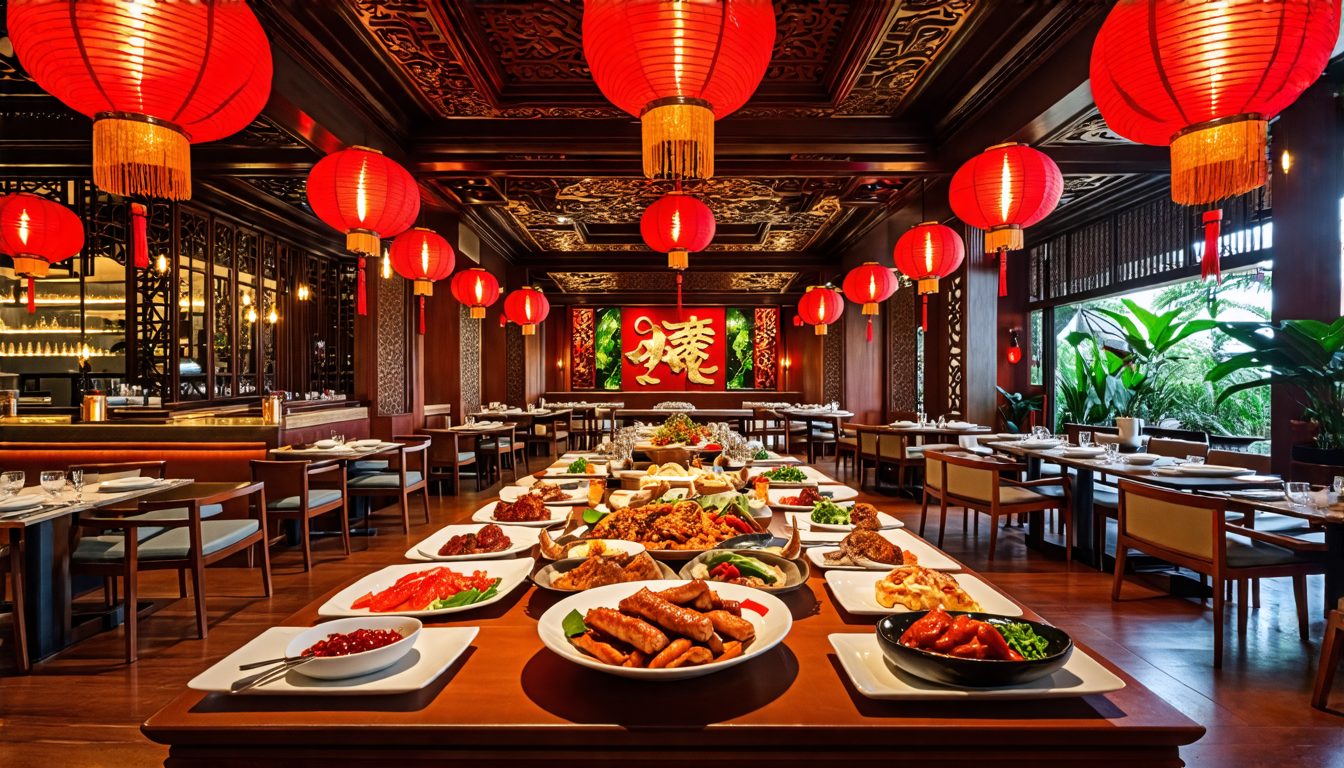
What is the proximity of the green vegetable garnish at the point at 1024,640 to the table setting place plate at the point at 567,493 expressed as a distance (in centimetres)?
143

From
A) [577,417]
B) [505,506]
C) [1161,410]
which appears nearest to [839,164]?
[1161,410]

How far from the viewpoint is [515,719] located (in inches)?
33.2

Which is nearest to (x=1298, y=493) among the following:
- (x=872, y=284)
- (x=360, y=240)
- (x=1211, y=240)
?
(x=1211, y=240)

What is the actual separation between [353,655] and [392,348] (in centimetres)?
707

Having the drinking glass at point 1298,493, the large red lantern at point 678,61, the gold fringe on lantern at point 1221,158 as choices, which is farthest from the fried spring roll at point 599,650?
the drinking glass at point 1298,493

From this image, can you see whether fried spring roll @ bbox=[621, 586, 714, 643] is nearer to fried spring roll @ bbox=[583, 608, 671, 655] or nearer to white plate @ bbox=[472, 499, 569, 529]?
fried spring roll @ bbox=[583, 608, 671, 655]

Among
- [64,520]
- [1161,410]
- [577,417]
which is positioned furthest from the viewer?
[577,417]

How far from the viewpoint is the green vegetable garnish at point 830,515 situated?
188 centimetres

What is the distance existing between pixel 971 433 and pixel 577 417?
7.76 metres

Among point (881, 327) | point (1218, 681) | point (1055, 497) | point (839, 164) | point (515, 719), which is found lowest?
point (1218, 681)

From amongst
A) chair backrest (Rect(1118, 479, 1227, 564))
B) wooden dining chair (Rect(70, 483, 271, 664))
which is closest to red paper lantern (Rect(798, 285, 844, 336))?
chair backrest (Rect(1118, 479, 1227, 564))

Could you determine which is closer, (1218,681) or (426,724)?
(426,724)

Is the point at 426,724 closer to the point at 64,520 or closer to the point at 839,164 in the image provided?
the point at 64,520

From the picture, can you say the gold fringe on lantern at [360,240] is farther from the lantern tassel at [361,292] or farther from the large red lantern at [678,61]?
the large red lantern at [678,61]
